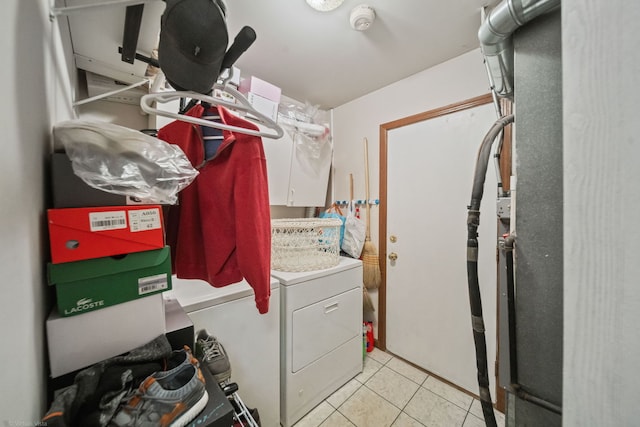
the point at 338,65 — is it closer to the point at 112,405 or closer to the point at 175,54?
the point at 175,54

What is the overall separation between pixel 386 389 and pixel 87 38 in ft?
8.30

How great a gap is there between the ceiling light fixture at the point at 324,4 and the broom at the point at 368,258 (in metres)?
1.12

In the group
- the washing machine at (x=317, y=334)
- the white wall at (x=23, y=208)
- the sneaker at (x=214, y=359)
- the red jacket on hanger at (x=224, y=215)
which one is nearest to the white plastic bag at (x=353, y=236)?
the washing machine at (x=317, y=334)

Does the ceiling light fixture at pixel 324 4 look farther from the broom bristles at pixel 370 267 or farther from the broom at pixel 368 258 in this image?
the broom bristles at pixel 370 267

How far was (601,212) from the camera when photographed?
0.34 meters

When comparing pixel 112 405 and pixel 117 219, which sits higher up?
pixel 117 219

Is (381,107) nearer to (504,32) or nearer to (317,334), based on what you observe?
(504,32)

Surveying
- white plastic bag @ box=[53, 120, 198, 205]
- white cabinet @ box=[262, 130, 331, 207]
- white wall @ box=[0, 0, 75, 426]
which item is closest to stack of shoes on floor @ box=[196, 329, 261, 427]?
white wall @ box=[0, 0, 75, 426]

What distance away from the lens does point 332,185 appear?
2492mm

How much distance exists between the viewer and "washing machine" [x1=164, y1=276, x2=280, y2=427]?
1069 mm

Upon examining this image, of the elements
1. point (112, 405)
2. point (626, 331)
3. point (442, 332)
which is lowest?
point (442, 332)

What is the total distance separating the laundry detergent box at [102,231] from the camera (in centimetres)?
48

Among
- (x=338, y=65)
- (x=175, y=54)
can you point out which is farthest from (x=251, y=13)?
(x=175, y=54)

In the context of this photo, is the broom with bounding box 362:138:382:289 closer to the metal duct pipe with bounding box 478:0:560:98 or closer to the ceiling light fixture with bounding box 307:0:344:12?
the ceiling light fixture with bounding box 307:0:344:12
